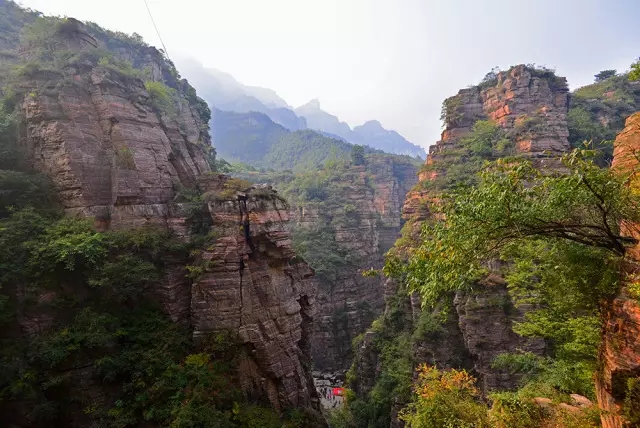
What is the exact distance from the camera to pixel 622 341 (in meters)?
5.66

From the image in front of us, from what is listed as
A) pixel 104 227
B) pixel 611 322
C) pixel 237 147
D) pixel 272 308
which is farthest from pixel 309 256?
pixel 237 147

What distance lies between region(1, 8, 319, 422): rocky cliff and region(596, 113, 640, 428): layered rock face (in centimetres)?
1491

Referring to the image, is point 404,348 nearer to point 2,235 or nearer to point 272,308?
point 272,308

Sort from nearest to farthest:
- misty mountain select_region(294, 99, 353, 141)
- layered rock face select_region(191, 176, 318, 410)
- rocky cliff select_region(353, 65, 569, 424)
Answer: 1. layered rock face select_region(191, 176, 318, 410)
2. rocky cliff select_region(353, 65, 569, 424)
3. misty mountain select_region(294, 99, 353, 141)

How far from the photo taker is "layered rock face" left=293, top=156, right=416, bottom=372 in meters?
42.4

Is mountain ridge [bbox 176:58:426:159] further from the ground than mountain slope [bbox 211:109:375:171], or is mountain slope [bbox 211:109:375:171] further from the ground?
mountain ridge [bbox 176:58:426:159]

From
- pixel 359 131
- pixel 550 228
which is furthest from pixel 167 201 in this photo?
pixel 359 131

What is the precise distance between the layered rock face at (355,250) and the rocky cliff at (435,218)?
10.00 m

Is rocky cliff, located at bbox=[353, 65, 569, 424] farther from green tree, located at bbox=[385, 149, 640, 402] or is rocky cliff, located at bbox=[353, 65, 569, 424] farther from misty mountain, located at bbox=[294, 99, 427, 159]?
misty mountain, located at bbox=[294, 99, 427, 159]

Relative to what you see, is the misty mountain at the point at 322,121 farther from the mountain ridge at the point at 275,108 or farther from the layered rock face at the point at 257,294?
the layered rock face at the point at 257,294

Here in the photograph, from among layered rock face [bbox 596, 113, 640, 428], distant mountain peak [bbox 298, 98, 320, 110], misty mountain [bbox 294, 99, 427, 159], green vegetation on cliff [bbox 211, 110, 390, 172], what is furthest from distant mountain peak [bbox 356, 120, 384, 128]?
layered rock face [bbox 596, 113, 640, 428]

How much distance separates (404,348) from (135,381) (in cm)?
1923

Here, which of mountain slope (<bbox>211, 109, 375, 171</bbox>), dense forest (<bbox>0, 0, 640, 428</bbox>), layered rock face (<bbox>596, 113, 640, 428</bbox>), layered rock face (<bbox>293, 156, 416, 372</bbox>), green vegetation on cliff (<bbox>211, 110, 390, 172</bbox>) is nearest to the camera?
layered rock face (<bbox>596, 113, 640, 428</bbox>)

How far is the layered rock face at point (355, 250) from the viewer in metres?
42.4
